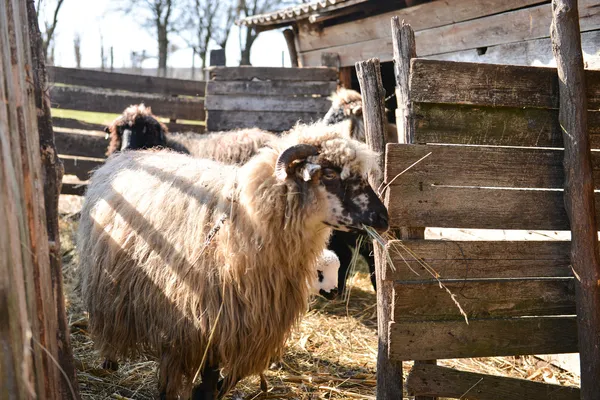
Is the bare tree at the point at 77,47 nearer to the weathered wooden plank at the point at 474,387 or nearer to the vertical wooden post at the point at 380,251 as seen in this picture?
the vertical wooden post at the point at 380,251

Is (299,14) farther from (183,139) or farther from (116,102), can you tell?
(116,102)

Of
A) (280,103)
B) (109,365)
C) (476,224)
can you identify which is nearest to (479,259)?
(476,224)

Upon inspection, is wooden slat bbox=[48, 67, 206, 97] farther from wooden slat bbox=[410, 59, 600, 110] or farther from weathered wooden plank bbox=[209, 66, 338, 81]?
wooden slat bbox=[410, 59, 600, 110]

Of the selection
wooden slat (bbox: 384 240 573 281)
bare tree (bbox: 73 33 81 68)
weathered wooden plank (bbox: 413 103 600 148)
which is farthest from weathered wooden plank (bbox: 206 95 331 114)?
bare tree (bbox: 73 33 81 68)

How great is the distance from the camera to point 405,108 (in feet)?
11.5

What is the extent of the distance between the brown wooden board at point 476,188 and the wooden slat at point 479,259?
0.13 meters

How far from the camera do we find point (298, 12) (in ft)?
31.3

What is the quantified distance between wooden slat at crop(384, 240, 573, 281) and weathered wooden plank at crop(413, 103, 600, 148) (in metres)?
0.65

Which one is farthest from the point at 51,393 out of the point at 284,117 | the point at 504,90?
the point at 284,117

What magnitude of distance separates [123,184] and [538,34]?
4.36 m

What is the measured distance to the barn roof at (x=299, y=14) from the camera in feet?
28.6

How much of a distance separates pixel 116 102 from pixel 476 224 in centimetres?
854

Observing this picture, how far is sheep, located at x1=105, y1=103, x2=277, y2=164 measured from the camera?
7.70 metres

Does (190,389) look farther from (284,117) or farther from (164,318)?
(284,117)
